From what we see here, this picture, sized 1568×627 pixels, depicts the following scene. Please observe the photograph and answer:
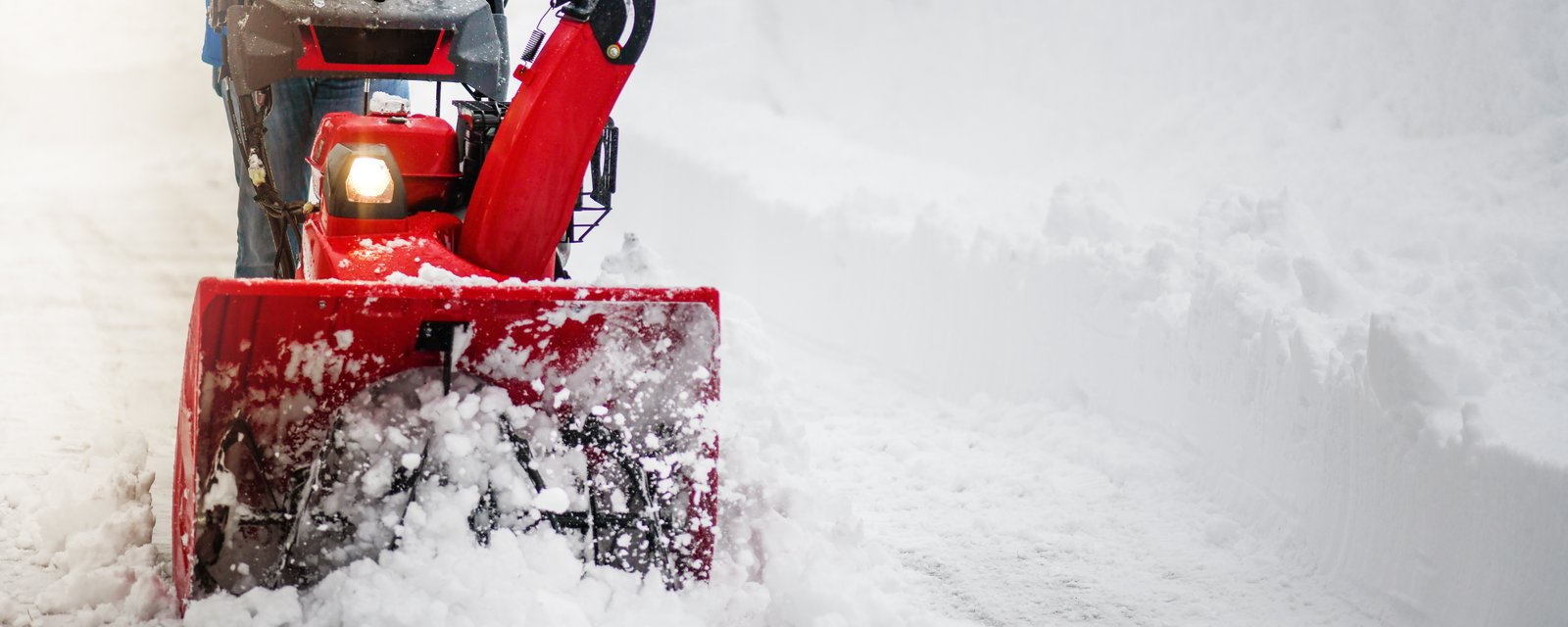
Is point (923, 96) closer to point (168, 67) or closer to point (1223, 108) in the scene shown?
point (1223, 108)

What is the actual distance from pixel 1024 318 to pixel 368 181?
123 inches

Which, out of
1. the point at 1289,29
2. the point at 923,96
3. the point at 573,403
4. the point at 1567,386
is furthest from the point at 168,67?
the point at 1567,386

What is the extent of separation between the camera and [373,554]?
2.81 metres

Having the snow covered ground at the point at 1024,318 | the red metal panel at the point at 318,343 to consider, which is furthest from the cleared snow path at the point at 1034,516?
the red metal panel at the point at 318,343

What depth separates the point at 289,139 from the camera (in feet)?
15.0

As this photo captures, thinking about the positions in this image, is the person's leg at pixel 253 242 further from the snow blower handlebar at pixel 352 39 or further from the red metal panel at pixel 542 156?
the red metal panel at pixel 542 156

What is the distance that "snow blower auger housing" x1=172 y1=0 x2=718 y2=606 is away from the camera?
2.78 m

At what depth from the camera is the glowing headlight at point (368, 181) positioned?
3.38m

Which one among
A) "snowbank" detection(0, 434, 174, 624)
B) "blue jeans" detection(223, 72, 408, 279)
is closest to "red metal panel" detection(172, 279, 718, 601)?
"snowbank" detection(0, 434, 174, 624)

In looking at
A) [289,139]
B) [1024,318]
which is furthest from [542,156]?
[1024,318]

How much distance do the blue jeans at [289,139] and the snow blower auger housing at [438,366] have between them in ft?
3.36

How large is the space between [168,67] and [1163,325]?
8.97 meters

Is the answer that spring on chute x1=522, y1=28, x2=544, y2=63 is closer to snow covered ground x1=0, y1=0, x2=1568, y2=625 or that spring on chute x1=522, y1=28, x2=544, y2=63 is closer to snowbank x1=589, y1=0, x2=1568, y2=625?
snow covered ground x1=0, y1=0, x2=1568, y2=625

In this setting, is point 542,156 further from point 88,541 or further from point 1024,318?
point 1024,318
